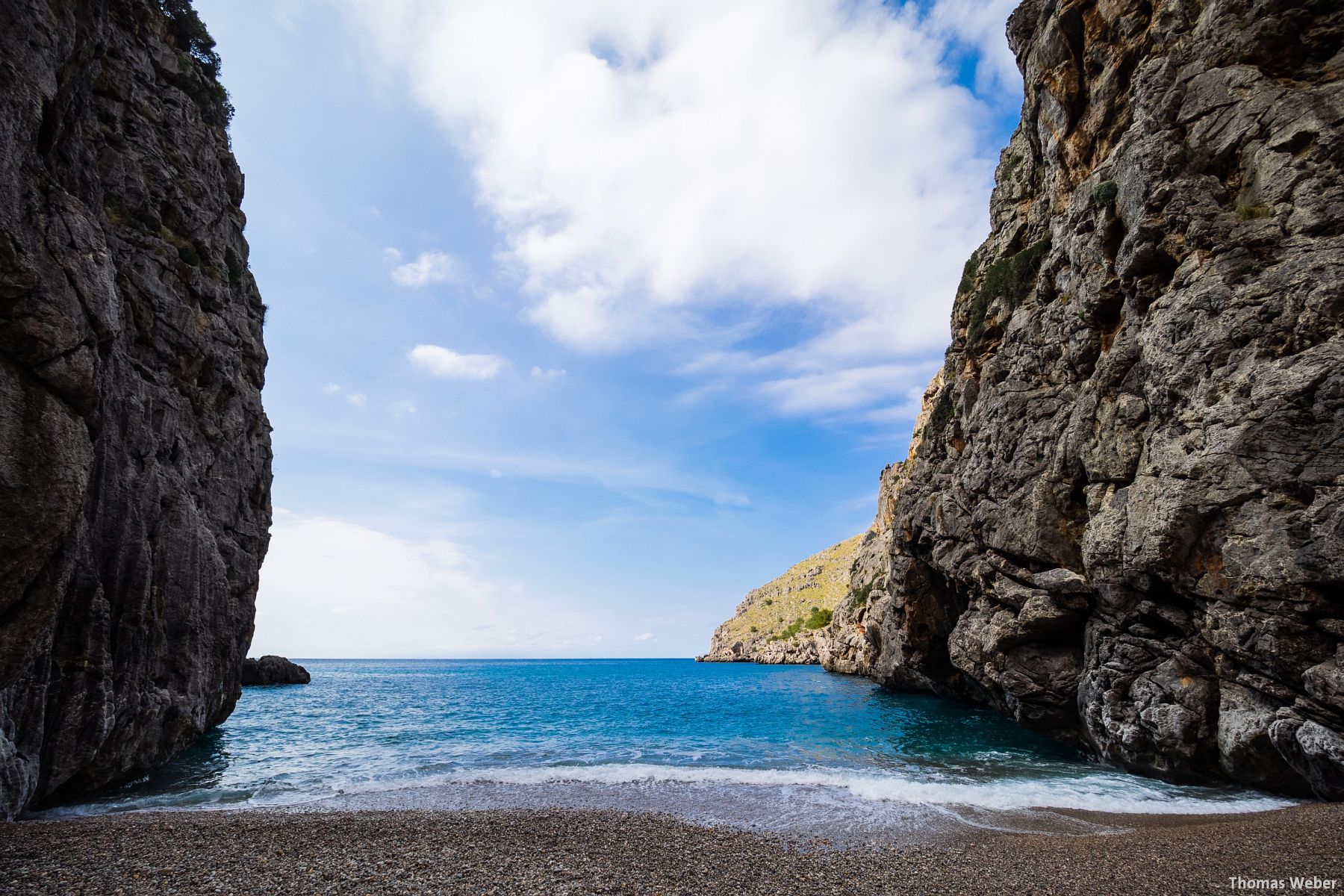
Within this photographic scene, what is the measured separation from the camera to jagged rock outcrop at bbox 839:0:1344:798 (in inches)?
695

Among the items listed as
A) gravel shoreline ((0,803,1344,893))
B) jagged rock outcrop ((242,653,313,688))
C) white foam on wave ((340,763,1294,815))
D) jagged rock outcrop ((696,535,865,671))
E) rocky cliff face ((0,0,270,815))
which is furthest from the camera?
jagged rock outcrop ((696,535,865,671))

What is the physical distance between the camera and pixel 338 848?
12.9 metres

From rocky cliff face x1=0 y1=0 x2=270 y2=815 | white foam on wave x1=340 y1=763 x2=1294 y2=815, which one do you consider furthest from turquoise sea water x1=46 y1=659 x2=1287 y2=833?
rocky cliff face x1=0 y1=0 x2=270 y2=815

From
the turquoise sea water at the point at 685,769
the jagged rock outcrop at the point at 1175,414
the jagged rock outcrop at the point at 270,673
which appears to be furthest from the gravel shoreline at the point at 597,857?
the jagged rock outcrop at the point at 270,673

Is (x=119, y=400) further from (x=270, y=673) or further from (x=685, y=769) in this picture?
(x=270, y=673)

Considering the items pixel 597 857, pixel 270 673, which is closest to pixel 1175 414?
pixel 597 857

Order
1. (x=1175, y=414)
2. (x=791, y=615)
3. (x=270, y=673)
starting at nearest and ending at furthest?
(x=1175, y=414)
(x=270, y=673)
(x=791, y=615)

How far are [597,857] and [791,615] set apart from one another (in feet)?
521

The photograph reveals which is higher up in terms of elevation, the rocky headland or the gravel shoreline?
the rocky headland

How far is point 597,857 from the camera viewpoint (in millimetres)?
12852

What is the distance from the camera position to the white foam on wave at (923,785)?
18.7 meters

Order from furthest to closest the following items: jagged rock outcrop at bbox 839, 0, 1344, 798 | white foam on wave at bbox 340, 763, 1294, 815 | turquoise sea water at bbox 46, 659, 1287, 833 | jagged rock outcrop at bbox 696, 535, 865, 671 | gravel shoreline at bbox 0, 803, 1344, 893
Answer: jagged rock outcrop at bbox 696, 535, 865, 671, turquoise sea water at bbox 46, 659, 1287, 833, white foam on wave at bbox 340, 763, 1294, 815, jagged rock outcrop at bbox 839, 0, 1344, 798, gravel shoreline at bbox 0, 803, 1344, 893

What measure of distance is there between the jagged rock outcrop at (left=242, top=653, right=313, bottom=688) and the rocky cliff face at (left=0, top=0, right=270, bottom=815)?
6340 cm

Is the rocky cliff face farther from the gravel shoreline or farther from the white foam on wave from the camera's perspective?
the white foam on wave
